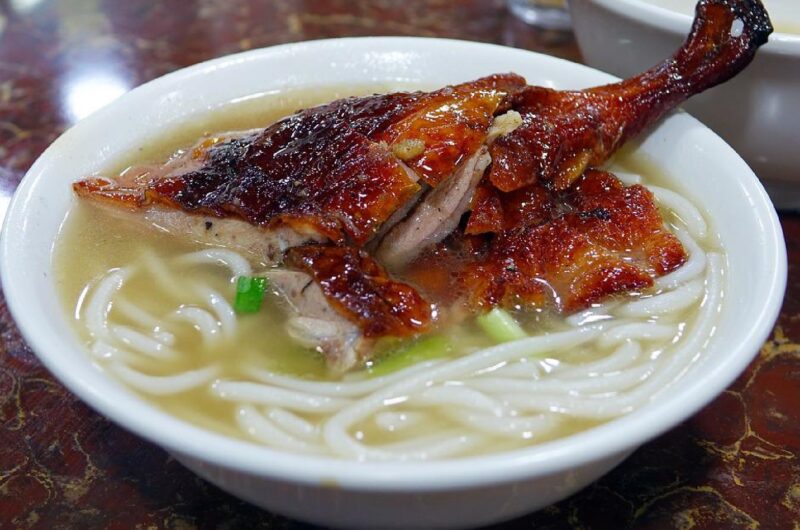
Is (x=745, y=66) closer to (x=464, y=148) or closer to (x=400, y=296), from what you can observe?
(x=464, y=148)

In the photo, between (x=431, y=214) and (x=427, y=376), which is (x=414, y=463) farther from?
(x=431, y=214)

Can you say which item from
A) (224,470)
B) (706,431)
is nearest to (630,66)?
(706,431)

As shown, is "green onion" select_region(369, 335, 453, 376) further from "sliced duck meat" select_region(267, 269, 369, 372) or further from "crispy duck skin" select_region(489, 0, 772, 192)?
"crispy duck skin" select_region(489, 0, 772, 192)

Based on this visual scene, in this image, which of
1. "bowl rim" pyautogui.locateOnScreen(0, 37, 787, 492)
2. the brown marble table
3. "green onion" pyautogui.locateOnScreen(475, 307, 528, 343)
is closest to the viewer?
"bowl rim" pyautogui.locateOnScreen(0, 37, 787, 492)

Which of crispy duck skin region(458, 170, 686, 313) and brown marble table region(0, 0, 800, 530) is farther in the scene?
crispy duck skin region(458, 170, 686, 313)

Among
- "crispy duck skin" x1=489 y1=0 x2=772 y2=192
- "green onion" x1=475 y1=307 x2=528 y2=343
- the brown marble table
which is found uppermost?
"crispy duck skin" x1=489 y1=0 x2=772 y2=192

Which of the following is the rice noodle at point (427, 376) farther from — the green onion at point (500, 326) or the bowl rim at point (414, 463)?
the bowl rim at point (414, 463)

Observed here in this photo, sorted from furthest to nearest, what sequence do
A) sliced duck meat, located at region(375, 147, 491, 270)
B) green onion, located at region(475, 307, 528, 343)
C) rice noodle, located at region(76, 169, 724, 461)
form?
1. sliced duck meat, located at region(375, 147, 491, 270)
2. green onion, located at region(475, 307, 528, 343)
3. rice noodle, located at region(76, 169, 724, 461)

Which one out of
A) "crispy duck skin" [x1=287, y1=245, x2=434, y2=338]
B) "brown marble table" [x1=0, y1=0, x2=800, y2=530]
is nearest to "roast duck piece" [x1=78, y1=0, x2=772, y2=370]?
"crispy duck skin" [x1=287, y1=245, x2=434, y2=338]
